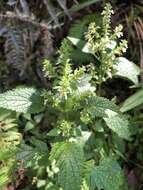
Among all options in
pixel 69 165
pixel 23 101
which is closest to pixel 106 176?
pixel 69 165

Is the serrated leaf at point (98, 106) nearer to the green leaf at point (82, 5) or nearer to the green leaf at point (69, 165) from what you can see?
the green leaf at point (69, 165)

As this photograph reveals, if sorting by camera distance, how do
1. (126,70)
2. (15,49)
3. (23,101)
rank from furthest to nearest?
1. (15,49)
2. (126,70)
3. (23,101)

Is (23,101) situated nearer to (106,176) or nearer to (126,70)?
(106,176)

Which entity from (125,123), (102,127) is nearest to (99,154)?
(102,127)

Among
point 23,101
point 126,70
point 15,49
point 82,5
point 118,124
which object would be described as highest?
point 82,5

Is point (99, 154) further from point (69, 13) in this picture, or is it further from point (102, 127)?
point (69, 13)

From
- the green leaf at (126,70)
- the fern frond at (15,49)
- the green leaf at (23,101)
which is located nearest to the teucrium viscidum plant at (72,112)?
the green leaf at (23,101)

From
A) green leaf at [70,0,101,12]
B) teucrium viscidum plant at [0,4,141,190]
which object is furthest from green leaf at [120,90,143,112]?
green leaf at [70,0,101,12]
